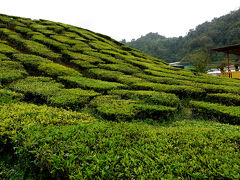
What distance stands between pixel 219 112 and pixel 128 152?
11.5 ft

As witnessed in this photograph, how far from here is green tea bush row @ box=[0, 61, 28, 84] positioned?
5888 mm

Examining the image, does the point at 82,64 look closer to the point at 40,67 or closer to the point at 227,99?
the point at 40,67

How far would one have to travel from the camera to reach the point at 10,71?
21.3ft

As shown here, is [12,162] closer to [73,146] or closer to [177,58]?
[73,146]

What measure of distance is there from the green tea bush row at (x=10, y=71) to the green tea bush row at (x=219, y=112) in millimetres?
6888

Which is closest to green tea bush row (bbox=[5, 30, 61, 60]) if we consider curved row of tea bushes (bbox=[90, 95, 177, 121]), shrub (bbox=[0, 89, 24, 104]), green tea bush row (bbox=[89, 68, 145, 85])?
green tea bush row (bbox=[89, 68, 145, 85])

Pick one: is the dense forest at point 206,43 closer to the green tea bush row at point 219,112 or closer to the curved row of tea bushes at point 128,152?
the green tea bush row at point 219,112

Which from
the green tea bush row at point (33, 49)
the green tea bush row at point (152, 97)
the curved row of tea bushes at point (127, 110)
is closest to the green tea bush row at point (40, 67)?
the green tea bush row at point (33, 49)

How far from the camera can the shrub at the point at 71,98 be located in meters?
4.56

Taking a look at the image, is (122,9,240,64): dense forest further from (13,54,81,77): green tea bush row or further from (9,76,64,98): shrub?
(9,76,64,98): shrub

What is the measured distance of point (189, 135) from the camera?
299 cm

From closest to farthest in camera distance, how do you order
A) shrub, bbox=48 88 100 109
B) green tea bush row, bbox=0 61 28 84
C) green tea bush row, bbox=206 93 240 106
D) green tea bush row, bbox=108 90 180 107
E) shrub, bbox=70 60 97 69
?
1. shrub, bbox=48 88 100 109
2. green tea bush row, bbox=108 90 180 107
3. green tea bush row, bbox=206 93 240 106
4. green tea bush row, bbox=0 61 28 84
5. shrub, bbox=70 60 97 69

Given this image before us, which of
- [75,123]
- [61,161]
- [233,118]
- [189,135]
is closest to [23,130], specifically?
[75,123]

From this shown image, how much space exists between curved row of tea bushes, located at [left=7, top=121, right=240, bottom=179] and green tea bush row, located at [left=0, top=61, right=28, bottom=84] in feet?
13.5
